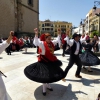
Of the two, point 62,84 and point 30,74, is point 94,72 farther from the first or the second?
point 30,74

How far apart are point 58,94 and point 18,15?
965 inches

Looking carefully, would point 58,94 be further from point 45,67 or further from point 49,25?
point 49,25

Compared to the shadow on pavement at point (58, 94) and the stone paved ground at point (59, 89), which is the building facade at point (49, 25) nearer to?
the stone paved ground at point (59, 89)

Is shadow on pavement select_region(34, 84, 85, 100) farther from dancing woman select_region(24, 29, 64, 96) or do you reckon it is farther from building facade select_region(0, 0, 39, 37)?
building facade select_region(0, 0, 39, 37)

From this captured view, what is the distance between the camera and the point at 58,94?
4.51m

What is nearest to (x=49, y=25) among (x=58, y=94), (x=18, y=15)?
(x=18, y=15)

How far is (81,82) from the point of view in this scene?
5.60 m

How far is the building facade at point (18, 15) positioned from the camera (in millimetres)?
23391

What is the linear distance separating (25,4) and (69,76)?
25.3 m

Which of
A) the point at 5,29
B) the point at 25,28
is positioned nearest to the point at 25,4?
the point at 25,28

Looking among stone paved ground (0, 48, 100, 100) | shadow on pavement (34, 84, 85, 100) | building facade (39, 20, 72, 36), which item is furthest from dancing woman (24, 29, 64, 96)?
building facade (39, 20, 72, 36)

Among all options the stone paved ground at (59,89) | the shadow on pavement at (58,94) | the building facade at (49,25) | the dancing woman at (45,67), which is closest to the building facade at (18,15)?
the stone paved ground at (59,89)

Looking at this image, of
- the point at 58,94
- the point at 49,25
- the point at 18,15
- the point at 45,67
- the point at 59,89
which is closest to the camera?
the point at 45,67

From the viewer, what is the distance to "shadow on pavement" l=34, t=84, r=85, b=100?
14.1 feet
